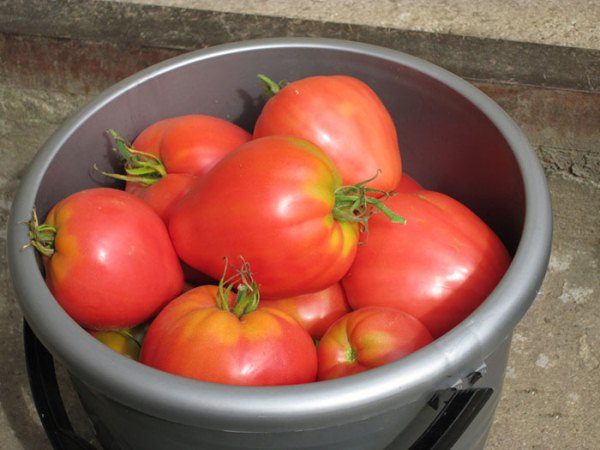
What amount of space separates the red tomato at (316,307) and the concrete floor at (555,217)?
1.64 feet

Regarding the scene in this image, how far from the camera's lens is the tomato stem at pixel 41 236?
80 cm

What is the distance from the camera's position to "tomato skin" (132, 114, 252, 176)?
0.96 meters

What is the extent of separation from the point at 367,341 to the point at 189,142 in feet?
1.10

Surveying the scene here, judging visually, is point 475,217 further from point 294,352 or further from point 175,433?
point 175,433

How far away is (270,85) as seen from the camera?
3.39 feet

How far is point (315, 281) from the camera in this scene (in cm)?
84

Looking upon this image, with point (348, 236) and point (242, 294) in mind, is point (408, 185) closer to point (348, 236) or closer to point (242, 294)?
point (348, 236)

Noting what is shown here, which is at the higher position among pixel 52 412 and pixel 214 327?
pixel 214 327

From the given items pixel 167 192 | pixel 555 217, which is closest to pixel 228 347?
pixel 167 192

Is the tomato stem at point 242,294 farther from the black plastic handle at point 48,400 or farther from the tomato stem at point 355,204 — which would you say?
the black plastic handle at point 48,400

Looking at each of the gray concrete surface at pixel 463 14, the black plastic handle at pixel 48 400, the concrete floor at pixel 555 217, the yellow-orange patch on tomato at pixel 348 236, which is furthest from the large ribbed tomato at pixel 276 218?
the gray concrete surface at pixel 463 14

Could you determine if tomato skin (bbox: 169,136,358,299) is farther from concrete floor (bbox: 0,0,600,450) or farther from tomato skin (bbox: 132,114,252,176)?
concrete floor (bbox: 0,0,600,450)

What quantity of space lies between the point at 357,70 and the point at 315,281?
35 centimetres

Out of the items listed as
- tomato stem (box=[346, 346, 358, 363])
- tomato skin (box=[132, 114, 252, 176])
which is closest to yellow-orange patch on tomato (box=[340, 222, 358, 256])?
tomato stem (box=[346, 346, 358, 363])
